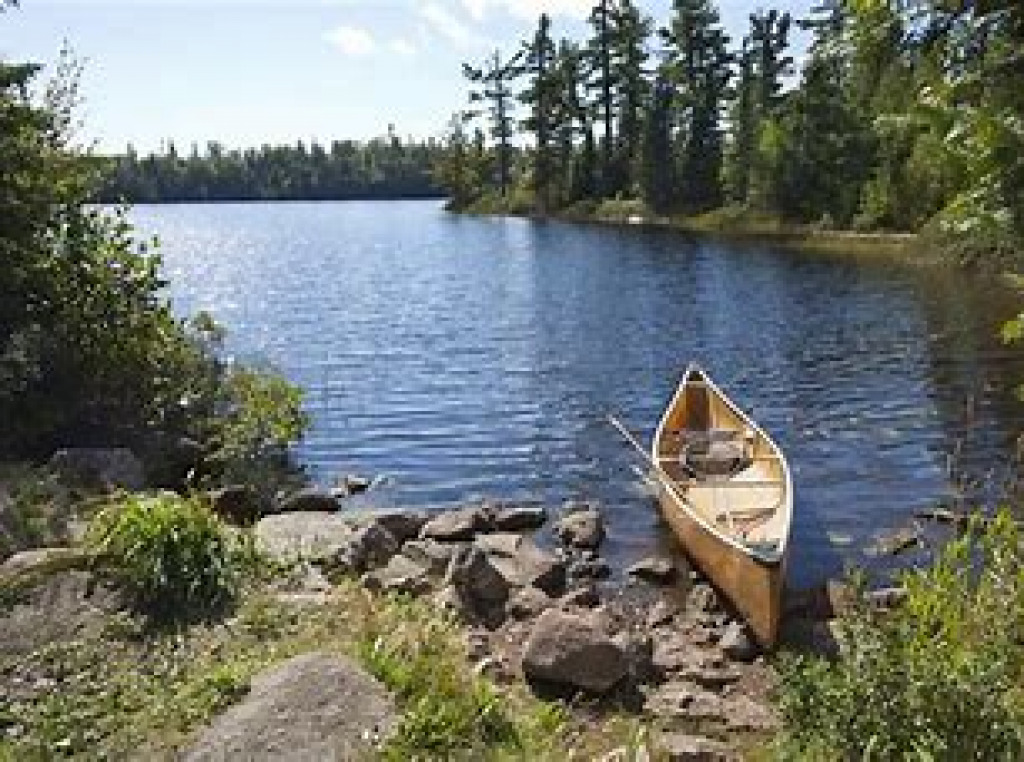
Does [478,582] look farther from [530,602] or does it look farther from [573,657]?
[573,657]

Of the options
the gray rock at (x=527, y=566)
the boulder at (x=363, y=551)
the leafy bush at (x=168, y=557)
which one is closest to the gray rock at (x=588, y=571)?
the gray rock at (x=527, y=566)

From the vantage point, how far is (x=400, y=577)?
493 inches

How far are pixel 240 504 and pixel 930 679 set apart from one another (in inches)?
470

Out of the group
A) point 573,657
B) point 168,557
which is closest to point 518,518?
point 573,657

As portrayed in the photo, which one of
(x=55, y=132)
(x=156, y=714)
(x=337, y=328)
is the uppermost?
(x=55, y=132)

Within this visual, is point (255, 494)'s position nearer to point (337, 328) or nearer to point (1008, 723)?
point (1008, 723)

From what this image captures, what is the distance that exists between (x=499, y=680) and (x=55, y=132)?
12172 millimetres

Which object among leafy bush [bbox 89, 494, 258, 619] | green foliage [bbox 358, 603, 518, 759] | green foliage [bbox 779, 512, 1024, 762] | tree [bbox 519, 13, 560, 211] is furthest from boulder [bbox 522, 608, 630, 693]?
tree [bbox 519, 13, 560, 211]

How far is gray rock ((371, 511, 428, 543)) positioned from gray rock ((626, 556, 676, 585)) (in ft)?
10.7

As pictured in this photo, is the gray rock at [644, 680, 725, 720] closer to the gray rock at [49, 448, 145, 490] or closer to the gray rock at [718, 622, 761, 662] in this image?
the gray rock at [718, 622, 761, 662]

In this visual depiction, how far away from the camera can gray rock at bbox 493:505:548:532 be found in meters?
16.6

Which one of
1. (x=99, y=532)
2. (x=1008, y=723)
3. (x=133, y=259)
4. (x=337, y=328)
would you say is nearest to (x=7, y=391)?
(x=133, y=259)

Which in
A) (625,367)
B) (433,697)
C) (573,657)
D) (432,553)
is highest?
(433,697)

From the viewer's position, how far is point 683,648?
1186 cm
